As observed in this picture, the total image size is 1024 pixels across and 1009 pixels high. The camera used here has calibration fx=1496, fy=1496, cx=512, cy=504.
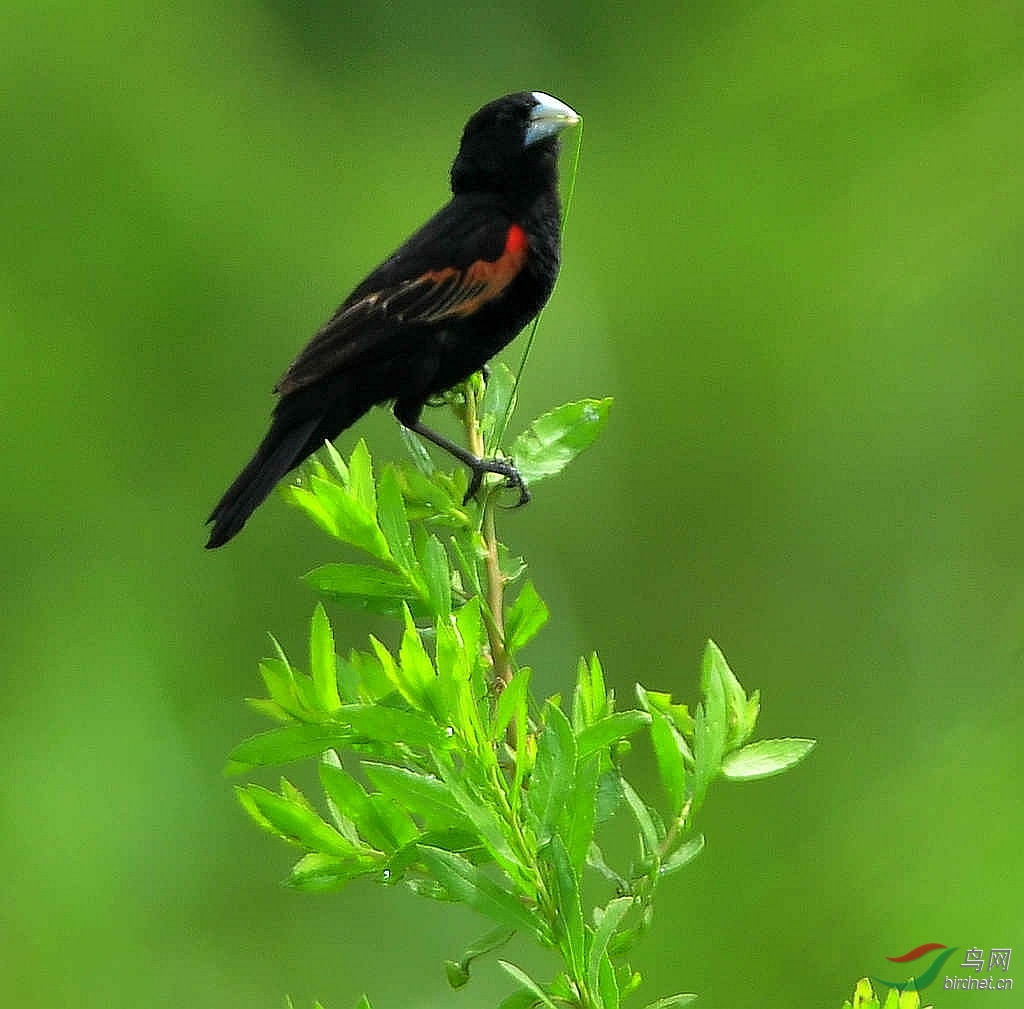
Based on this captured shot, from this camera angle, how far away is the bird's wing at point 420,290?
98.2 inches

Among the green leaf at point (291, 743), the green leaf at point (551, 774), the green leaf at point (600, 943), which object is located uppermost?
the green leaf at point (291, 743)

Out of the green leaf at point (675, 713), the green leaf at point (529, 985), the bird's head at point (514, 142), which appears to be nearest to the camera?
the green leaf at point (529, 985)

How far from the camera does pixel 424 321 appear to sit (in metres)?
2.57

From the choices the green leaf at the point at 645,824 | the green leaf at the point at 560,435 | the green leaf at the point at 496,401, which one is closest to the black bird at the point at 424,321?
the green leaf at the point at 496,401

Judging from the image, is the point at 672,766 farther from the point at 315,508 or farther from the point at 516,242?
the point at 516,242

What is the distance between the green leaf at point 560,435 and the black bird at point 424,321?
930 millimetres

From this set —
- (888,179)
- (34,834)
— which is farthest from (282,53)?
(34,834)

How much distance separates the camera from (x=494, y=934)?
3.43ft

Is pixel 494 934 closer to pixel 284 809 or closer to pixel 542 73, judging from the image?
pixel 284 809

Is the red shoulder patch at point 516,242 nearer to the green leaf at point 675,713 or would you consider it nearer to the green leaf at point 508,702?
the green leaf at point 675,713

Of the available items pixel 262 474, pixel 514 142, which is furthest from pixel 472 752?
pixel 514 142

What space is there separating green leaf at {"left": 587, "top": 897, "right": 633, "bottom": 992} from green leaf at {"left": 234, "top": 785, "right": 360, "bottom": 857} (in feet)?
0.70

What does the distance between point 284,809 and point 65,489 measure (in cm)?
338

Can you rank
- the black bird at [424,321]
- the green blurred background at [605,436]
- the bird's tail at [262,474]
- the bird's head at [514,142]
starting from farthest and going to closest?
1. the green blurred background at [605,436]
2. the bird's head at [514,142]
3. the black bird at [424,321]
4. the bird's tail at [262,474]
